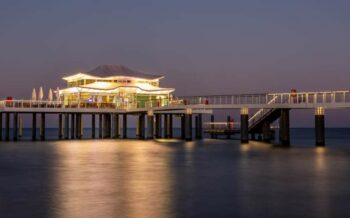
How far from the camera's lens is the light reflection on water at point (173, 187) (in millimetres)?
18797

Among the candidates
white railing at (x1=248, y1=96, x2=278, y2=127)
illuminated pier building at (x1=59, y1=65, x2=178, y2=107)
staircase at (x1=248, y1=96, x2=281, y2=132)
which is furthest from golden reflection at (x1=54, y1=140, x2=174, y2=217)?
illuminated pier building at (x1=59, y1=65, x2=178, y2=107)

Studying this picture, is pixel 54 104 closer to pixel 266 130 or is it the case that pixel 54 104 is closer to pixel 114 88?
pixel 114 88

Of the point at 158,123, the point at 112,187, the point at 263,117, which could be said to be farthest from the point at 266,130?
the point at 112,187

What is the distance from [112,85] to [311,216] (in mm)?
57291

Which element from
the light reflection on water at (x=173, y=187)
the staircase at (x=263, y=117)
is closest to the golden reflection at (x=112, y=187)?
the light reflection on water at (x=173, y=187)

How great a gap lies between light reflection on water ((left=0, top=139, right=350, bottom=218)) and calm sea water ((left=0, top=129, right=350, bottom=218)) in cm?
3

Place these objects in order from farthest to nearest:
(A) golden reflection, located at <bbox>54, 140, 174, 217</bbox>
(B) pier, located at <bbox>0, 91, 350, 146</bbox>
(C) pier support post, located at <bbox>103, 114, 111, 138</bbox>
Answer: (C) pier support post, located at <bbox>103, 114, 111, 138</bbox>
(B) pier, located at <bbox>0, 91, 350, 146</bbox>
(A) golden reflection, located at <bbox>54, 140, 174, 217</bbox>

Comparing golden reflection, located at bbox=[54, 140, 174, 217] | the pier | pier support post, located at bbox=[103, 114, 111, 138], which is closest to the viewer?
golden reflection, located at bbox=[54, 140, 174, 217]

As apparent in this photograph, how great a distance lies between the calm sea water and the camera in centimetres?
1878

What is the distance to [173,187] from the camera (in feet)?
78.7

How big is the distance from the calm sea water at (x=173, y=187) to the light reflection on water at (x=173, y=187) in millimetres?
30

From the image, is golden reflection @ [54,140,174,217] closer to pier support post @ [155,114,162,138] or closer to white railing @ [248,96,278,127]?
white railing @ [248,96,278,127]

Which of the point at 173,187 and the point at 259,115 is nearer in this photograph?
the point at 173,187

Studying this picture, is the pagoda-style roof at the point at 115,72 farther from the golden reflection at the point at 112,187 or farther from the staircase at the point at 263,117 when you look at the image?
the golden reflection at the point at 112,187
